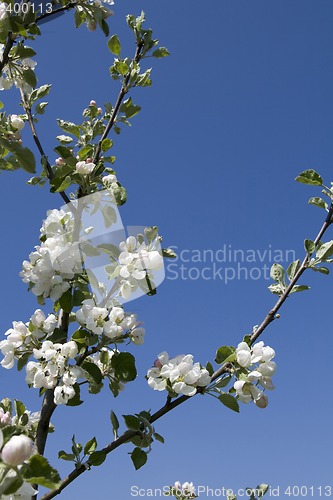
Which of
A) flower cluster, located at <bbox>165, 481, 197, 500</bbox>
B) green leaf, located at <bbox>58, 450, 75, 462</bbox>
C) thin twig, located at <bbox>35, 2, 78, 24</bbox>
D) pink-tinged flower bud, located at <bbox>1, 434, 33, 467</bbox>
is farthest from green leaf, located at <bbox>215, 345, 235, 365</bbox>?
flower cluster, located at <bbox>165, 481, 197, 500</bbox>

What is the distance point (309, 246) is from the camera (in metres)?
2.16

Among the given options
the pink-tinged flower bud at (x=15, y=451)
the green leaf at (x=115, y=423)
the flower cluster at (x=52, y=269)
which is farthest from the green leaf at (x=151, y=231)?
the pink-tinged flower bud at (x=15, y=451)

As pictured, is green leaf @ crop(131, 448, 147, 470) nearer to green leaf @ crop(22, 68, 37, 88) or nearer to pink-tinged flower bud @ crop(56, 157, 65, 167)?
pink-tinged flower bud @ crop(56, 157, 65, 167)

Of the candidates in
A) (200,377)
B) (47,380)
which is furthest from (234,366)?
(47,380)

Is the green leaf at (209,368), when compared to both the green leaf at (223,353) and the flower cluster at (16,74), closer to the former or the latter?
the green leaf at (223,353)

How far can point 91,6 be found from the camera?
7.68 feet

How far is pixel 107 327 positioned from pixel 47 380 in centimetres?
28

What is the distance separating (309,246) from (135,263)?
694mm

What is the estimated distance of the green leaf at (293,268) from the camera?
2.20 metres

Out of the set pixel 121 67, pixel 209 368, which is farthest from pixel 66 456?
pixel 121 67

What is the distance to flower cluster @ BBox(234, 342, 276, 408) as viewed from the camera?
6.29 feet

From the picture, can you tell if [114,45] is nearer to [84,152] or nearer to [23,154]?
[84,152]

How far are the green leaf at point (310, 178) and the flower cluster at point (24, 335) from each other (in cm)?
115

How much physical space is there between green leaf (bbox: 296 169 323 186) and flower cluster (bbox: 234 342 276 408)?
74cm
